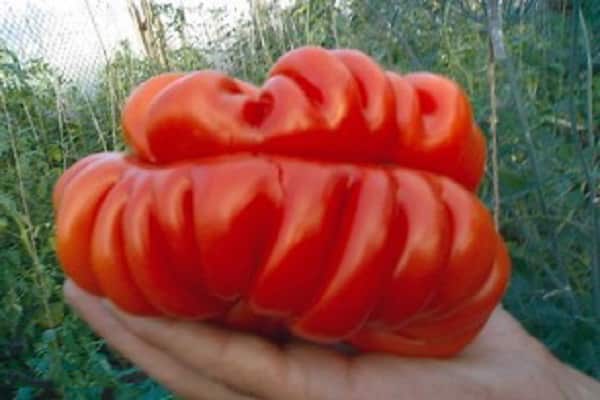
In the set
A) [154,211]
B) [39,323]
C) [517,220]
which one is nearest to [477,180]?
[154,211]

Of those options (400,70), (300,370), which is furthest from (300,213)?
(400,70)

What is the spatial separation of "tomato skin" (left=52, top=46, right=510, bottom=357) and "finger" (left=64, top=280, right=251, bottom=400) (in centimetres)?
5

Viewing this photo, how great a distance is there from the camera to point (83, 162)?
72 centimetres

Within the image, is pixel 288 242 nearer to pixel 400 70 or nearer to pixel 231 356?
pixel 231 356

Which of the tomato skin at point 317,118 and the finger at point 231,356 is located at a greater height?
the tomato skin at point 317,118

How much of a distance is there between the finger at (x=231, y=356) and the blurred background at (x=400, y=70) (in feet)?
1.21

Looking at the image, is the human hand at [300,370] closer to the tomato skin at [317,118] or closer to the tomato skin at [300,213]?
the tomato skin at [300,213]

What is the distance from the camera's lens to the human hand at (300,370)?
0.65 metres

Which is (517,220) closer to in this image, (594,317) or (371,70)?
(594,317)

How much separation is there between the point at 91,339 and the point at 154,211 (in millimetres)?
1072

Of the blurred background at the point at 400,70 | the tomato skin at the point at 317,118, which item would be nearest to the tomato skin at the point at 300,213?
the tomato skin at the point at 317,118

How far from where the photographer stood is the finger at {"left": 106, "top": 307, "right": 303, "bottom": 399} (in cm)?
65

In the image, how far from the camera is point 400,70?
1.49 meters

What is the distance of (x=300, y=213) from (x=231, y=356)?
122 millimetres
